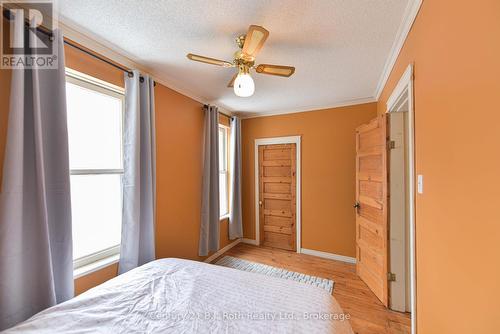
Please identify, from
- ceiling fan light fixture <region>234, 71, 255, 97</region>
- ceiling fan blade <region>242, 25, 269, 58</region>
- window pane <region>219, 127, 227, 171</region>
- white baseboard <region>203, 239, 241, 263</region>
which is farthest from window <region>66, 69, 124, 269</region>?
window pane <region>219, 127, 227, 171</region>

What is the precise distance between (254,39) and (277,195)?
2.76 meters

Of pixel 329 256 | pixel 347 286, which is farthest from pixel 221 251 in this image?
pixel 347 286

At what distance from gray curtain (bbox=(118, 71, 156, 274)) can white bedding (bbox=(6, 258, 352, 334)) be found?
506mm

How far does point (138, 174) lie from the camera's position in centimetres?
186

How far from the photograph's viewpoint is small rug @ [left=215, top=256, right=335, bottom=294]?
98.1 inches

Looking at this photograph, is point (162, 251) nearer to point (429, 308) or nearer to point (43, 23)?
point (43, 23)

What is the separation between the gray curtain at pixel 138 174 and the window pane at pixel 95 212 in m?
→ 0.18

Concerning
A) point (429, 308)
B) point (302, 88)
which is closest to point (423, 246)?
point (429, 308)

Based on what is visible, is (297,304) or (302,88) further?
(302,88)

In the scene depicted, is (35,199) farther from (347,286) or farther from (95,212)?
(347,286)

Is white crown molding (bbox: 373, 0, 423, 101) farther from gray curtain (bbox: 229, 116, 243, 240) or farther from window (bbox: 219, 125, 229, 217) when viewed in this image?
window (bbox: 219, 125, 229, 217)

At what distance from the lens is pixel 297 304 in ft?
3.61

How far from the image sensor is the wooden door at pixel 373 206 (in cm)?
206

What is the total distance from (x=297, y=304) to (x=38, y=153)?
1.84m
